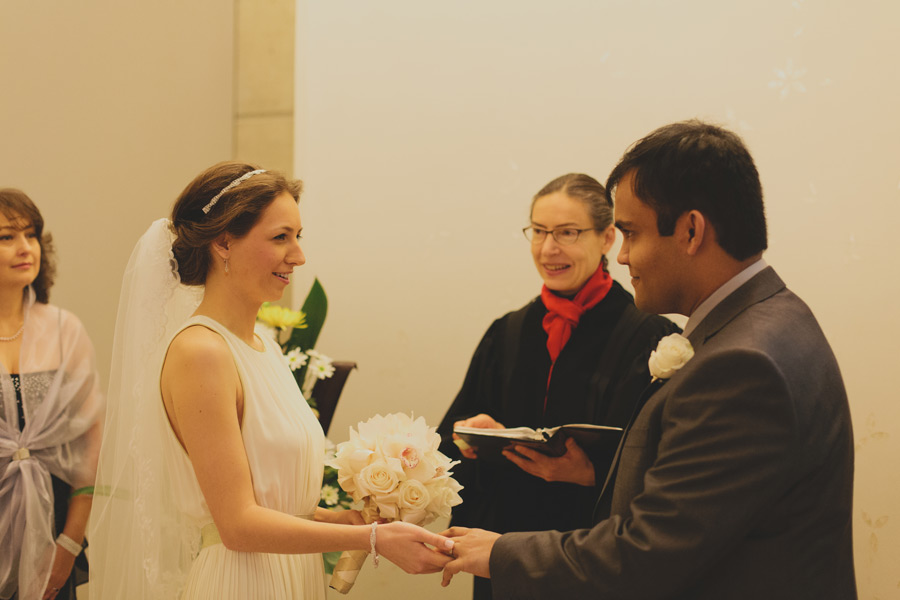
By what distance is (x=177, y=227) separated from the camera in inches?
83.2

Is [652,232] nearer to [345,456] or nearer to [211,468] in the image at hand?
[345,456]

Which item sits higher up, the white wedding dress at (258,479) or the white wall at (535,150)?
the white wall at (535,150)

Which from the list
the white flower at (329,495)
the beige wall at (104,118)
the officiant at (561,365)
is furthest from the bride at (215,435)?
the beige wall at (104,118)

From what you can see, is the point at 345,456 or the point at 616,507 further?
the point at 345,456

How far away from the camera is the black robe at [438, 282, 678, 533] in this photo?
8.97 feet

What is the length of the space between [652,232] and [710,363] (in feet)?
1.24

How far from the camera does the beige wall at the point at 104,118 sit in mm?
3496

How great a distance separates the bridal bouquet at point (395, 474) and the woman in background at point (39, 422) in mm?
1329

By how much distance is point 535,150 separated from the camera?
152 inches

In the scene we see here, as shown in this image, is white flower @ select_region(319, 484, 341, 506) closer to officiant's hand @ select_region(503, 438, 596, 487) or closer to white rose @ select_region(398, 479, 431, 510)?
officiant's hand @ select_region(503, 438, 596, 487)

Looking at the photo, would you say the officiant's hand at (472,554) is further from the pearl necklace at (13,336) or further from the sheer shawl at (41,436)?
the pearl necklace at (13,336)

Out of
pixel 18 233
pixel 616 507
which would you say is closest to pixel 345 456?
pixel 616 507

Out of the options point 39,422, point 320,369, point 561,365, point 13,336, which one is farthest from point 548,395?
point 13,336

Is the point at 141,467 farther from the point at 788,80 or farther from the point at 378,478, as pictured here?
the point at 788,80
